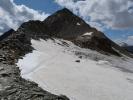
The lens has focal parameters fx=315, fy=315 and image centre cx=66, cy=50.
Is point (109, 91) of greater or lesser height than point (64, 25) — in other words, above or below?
below

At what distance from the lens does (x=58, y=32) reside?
320 feet

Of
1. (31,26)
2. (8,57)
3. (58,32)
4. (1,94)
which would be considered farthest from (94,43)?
(1,94)

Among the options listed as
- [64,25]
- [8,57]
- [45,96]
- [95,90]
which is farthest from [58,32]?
[45,96]

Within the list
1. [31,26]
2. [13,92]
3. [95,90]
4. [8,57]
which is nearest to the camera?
[13,92]

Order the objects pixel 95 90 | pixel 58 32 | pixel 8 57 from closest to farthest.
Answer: pixel 95 90
pixel 8 57
pixel 58 32

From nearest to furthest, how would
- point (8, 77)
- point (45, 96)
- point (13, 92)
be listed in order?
point (45, 96)
point (13, 92)
point (8, 77)

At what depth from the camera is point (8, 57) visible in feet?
82.9

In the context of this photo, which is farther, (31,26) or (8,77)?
(31,26)

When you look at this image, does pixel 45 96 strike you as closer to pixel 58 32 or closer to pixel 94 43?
pixel 94 43

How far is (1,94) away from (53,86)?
4536mm

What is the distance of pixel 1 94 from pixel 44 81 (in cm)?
529

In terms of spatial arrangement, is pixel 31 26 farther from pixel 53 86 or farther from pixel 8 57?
pixel 53 86

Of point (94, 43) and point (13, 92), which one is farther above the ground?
point (94, 43)

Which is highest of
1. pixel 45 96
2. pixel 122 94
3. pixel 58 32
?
pixel 58 32
